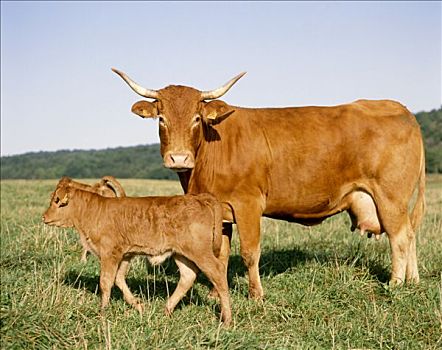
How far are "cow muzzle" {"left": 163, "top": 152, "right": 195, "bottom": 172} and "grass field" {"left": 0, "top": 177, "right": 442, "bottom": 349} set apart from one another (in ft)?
4.83

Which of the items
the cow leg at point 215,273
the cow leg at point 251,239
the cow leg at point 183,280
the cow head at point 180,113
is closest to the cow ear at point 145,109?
the cow head at point 180,113

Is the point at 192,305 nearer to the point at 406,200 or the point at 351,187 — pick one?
the point at 351,187

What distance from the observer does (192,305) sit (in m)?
6.77

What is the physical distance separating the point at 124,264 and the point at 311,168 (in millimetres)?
2706

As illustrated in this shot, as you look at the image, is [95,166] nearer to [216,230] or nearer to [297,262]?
[297,262]

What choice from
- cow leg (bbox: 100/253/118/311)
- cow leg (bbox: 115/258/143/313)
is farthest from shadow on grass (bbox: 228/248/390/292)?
cow leg (bbox: 100/253/118/311)

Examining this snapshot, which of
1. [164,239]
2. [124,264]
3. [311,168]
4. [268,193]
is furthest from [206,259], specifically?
[311,168]

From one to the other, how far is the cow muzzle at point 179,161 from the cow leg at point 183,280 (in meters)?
0.97

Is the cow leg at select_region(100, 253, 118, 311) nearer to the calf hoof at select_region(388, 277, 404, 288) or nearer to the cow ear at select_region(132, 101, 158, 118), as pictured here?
the cow ear at select_region(132, 101, 158, 118)

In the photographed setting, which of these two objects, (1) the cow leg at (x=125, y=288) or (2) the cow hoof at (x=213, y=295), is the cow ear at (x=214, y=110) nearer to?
(1) the cow leg at (x=125, y=288)

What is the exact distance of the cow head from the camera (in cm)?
664

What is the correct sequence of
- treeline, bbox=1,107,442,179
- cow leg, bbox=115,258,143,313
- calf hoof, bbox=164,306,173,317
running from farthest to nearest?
1. treeline, bbox=1,107,442,179
2. cow leg, bbox=115,258,143,313
3. calf hoof, bbox=164,306,173,317

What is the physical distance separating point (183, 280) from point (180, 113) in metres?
1.88

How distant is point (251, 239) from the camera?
24.0ft
